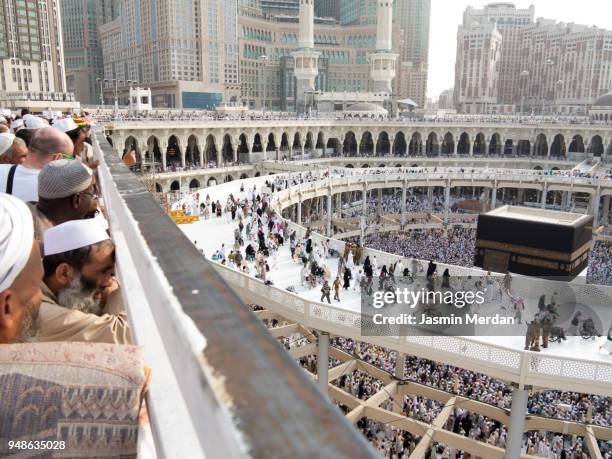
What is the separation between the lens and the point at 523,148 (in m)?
53.7

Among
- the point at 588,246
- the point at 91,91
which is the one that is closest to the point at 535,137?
the point at 588,246

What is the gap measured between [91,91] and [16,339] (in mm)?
103744

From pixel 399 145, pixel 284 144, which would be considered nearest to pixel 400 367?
pixel 284 144

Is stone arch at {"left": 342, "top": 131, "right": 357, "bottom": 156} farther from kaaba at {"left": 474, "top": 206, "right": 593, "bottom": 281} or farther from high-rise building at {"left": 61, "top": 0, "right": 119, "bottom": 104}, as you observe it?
high-rise building at {"left": 61, "top": 0, "right": 119, "bottom": 104}

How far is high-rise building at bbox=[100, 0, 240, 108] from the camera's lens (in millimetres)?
70125

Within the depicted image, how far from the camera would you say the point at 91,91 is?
94.7 m

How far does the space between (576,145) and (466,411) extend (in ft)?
160

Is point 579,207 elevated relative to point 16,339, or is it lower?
lower

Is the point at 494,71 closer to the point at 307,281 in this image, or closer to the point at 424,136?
the point at 424,136

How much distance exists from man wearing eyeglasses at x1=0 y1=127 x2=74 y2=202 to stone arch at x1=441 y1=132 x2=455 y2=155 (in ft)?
176

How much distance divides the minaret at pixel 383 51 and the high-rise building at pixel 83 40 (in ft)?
164

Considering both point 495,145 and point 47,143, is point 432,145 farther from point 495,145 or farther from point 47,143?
point 47,143

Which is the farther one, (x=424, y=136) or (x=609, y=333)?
(x=424, y=136)

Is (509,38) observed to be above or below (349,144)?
above
